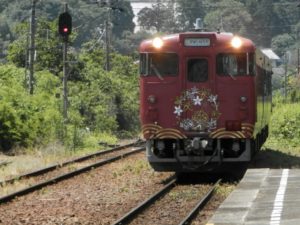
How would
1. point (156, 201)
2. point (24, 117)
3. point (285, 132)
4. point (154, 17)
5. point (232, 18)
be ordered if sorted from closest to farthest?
point (156, 201)
point (24, 117)
point (285, 132)
point (232, 18)
point (154, 17)

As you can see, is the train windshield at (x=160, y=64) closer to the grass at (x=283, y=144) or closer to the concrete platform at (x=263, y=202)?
the concrete platform at (x=263, y=202)

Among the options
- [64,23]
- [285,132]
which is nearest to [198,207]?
[64,23]

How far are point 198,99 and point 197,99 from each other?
0.09 ft

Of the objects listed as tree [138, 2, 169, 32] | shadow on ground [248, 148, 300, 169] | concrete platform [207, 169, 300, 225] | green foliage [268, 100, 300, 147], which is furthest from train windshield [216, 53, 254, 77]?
tree [138, 2, 169, 32]

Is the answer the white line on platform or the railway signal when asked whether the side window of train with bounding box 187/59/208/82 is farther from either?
the railway signal

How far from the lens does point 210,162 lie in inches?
730

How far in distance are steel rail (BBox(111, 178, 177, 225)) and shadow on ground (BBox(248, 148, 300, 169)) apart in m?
4.88

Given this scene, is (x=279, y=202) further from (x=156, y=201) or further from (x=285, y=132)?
(x=285, y=132)

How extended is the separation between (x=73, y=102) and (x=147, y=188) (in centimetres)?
2330

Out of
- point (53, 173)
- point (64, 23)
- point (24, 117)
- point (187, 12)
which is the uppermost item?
point (187, 12)

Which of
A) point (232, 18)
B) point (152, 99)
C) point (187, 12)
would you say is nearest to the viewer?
point (152, 99)

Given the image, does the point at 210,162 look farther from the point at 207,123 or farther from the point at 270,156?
the point at 270,156

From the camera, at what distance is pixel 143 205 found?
1426 centimetres

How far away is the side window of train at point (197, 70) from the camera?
18500 mm
